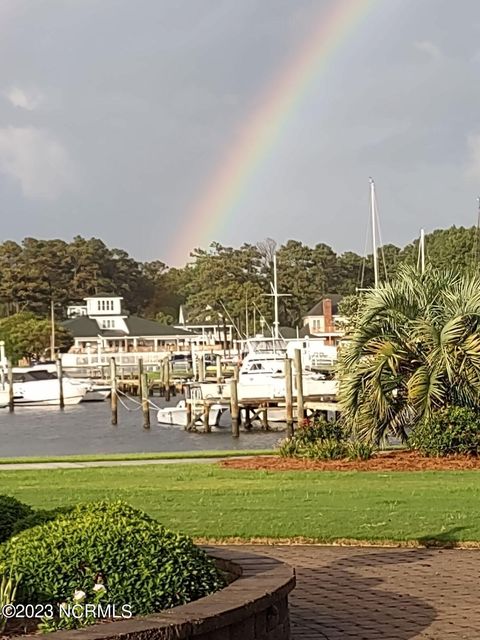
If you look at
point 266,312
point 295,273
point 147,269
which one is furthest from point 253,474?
point 147,269

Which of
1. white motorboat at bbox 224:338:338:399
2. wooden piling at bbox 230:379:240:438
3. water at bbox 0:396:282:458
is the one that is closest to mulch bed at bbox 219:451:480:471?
white motorboat at bbox 224:338:338:399

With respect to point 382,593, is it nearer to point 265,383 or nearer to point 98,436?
point 98,436

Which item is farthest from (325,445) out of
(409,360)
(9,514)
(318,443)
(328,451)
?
(9,514)

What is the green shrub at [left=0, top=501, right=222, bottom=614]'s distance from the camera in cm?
681

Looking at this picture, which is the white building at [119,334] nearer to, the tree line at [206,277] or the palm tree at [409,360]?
the tree line at [206,277]

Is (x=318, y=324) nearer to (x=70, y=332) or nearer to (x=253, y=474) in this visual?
(x=70, y=332)

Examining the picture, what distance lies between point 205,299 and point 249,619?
116 m

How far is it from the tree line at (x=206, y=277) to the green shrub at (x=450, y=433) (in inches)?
3307

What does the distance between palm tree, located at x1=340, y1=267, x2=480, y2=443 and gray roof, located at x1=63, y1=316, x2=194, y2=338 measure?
319 ft

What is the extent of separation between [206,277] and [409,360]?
101 metres

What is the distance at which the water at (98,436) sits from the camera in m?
43.2

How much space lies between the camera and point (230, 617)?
259 inches

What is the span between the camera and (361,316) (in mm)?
21422

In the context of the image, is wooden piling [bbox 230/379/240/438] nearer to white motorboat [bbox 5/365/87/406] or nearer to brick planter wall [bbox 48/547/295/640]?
white motorboat [bbox 5/365/87/406]
